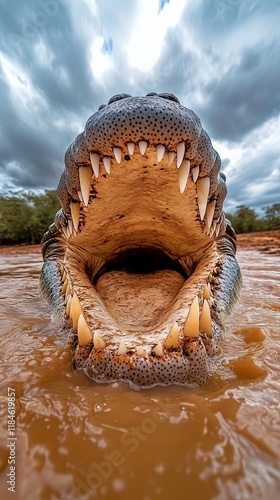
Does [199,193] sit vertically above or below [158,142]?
below

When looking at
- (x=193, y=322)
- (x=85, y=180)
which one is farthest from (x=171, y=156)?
(x=193, y=322)

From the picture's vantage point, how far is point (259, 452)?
0.92m

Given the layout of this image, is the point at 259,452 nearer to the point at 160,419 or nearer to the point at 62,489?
the point at 160,419

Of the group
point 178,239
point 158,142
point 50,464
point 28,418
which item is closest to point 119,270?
point 178,239

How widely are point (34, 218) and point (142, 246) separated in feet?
110

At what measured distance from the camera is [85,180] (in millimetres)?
1840

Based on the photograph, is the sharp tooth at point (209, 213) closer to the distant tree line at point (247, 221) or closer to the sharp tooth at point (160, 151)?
the sharp tooth at point (160, 151)

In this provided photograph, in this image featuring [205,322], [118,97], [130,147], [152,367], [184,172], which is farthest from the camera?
[118,97]

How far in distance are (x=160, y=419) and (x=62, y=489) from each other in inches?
15.9

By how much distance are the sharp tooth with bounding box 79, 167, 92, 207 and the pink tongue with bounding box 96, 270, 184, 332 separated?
2.80ft

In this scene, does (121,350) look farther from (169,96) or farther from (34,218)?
(34,218)

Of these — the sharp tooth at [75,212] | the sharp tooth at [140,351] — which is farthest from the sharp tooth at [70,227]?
the sharp tooth at [140,351]

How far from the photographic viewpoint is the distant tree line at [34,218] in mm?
32709

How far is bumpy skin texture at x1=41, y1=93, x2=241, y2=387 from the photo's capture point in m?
1.38
